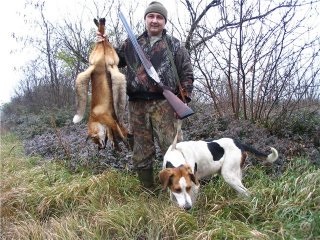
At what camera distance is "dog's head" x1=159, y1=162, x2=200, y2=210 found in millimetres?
4426

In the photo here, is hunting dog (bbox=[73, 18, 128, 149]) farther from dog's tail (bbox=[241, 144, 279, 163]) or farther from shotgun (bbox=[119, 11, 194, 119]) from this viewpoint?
dog's tail (bbox=[241, 144, 279, 163])

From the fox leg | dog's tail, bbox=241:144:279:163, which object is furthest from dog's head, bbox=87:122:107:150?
dog's tail, bbox=241:144:279:163

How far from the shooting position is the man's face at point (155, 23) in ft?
16.5

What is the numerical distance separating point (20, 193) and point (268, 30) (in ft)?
16.3

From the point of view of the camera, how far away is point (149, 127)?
546cm

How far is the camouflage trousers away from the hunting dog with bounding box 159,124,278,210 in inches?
12.6

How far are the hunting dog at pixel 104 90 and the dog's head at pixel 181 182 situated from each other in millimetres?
661

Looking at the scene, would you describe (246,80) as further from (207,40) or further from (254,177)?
(254,177)

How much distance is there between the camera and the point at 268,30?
25.5 ft

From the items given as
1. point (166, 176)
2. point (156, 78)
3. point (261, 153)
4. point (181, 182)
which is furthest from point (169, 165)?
point (261, 153)

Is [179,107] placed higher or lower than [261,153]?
higher

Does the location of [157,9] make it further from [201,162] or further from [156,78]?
[201,162]

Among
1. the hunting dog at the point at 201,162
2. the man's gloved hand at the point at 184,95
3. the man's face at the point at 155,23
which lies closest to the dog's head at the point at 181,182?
the hunting dog at the point at 201,162

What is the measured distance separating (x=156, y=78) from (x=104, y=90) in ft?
2.53
